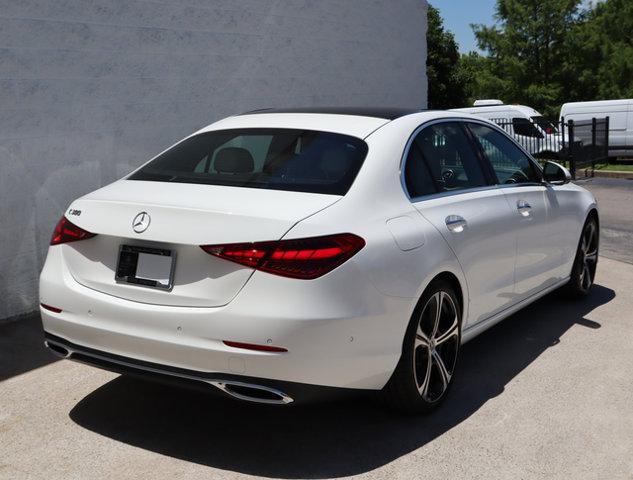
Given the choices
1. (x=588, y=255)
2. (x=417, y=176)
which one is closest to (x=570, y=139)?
(x=588, y=255)

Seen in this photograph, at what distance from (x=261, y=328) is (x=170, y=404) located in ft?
4.43

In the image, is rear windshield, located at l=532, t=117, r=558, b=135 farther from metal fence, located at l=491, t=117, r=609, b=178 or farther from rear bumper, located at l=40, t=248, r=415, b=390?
rear bumper, located at l=40, t=248, r=415, b=390

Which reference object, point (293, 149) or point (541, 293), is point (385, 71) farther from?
point (293, 149)

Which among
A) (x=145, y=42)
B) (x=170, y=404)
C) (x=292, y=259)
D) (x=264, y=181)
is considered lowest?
(x=170, y=404)

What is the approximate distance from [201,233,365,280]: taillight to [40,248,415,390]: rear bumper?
4cm

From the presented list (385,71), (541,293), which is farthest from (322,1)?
(541,293)

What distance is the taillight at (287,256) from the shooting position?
11.4 feet

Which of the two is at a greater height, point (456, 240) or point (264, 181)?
point (264, 181)

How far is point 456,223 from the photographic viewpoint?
14.8 feet

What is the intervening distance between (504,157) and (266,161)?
86.4 inches

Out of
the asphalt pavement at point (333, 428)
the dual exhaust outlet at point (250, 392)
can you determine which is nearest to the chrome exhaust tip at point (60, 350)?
the asphalt pavement at point (333, 428)

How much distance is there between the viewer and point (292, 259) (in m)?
3.47

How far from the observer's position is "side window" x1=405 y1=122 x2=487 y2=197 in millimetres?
4453

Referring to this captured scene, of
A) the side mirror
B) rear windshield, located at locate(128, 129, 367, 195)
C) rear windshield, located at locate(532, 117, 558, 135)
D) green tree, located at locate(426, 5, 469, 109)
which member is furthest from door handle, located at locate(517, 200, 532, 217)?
green tree, located at locate(426, 5, 469, 109)
